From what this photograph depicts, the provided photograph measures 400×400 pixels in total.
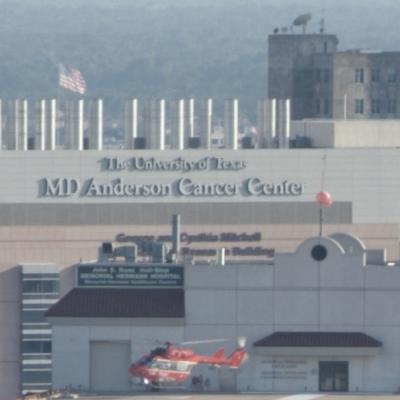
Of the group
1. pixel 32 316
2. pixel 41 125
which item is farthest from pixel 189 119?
pixel 32 316

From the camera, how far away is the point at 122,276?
65.9 m

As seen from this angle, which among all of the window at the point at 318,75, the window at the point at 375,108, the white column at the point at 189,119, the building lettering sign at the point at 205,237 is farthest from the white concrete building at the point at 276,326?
the window at the point at 318,75

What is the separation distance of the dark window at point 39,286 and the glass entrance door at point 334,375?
48.2 m

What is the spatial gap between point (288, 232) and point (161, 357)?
67814 mm

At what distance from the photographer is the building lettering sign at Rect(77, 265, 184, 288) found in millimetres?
65250

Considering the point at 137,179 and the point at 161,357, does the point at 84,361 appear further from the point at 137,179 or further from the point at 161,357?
the point at 137,179

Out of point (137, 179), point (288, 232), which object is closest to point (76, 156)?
point (137, 179)

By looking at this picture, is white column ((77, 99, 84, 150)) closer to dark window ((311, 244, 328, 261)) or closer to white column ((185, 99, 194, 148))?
white column ((185, 99, 194, 148))

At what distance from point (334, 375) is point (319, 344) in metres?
1.11

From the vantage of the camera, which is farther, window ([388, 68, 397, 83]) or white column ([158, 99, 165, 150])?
window ([388, 68, 397, 83])

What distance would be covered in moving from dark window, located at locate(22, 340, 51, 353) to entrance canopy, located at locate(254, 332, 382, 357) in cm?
4694

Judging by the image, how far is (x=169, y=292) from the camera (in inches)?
2544

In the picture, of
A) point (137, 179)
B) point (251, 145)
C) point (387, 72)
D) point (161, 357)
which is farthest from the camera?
point (387, 72)

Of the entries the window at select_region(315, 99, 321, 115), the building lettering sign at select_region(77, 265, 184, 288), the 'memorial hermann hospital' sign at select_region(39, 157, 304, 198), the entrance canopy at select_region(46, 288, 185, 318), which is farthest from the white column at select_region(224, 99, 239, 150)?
the entrance canopy at select_region(46, 288, 185, 318)
